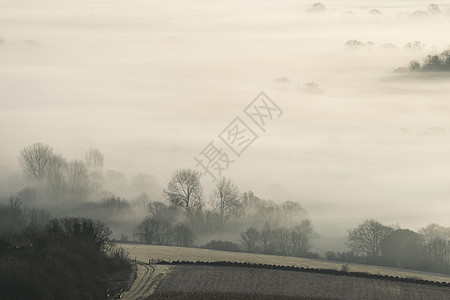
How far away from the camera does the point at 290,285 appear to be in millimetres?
114312

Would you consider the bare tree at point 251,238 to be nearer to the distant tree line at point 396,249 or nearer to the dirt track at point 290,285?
the distant tree line at point 396,249

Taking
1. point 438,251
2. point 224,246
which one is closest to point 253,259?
point 224,246

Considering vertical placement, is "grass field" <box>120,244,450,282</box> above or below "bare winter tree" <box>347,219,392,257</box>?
below

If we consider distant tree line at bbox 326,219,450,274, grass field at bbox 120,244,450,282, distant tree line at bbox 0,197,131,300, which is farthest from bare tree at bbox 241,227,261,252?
distant tree line at bbox 0,197,131,300

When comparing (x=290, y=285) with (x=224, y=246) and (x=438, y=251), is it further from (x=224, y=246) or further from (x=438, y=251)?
(x=438, y=251)

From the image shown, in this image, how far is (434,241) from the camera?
18538 centimetres

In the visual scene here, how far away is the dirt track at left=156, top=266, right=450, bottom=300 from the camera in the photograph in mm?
110375

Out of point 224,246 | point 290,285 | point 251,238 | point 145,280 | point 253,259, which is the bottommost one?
point 145,280

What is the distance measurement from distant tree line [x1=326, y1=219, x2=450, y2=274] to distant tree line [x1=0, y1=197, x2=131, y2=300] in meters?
57.2

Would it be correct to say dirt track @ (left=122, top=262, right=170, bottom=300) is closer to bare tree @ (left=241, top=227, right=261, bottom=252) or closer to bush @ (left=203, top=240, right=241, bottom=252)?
bush @ (left=203, top=240, right=241, bottom=252)

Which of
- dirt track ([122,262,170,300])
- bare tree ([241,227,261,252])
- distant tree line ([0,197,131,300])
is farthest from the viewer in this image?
bare tree ([241,227,261,252])

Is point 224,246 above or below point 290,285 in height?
above

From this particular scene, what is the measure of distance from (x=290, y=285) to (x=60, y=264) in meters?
33.2

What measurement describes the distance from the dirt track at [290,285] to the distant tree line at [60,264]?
9370 mm
